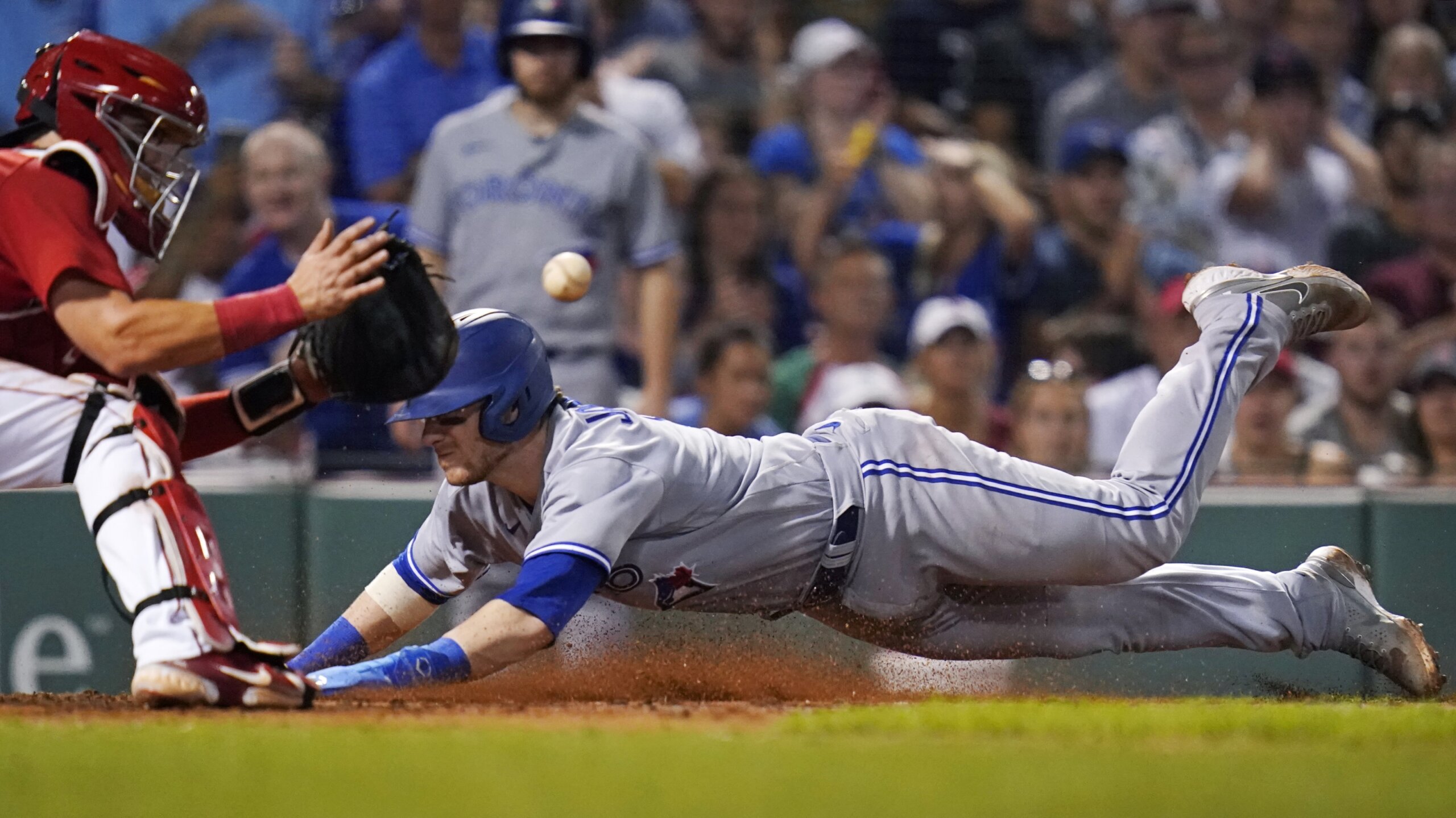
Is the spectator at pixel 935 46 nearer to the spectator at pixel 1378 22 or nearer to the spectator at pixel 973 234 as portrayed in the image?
the spectator at pixel 973 234

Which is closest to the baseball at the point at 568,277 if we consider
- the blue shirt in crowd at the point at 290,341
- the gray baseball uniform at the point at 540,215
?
the gray baseball uniform at the point at 540,215

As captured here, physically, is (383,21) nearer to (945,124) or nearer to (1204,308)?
(945,124)

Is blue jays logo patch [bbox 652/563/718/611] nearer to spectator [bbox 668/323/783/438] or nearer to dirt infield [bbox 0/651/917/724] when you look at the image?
dirt infield [bbox 0/651/917/724]

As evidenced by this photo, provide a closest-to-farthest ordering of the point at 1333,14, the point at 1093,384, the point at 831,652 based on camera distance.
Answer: the point at 831,652, the point at 1093,384, the point at 1333,14

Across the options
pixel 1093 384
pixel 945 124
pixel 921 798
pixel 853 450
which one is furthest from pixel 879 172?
pixel 921 798

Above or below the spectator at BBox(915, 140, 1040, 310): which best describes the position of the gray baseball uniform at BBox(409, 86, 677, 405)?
above

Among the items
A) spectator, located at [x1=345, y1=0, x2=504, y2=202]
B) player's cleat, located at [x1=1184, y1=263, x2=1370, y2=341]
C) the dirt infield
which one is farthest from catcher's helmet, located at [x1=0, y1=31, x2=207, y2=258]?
spectator, located at [x1=345, y1=0, x2=504, y2=202]

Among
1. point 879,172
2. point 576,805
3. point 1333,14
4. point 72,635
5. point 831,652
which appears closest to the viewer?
point 576,805

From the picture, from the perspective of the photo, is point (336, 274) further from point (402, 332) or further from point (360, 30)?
point (360, 30)
